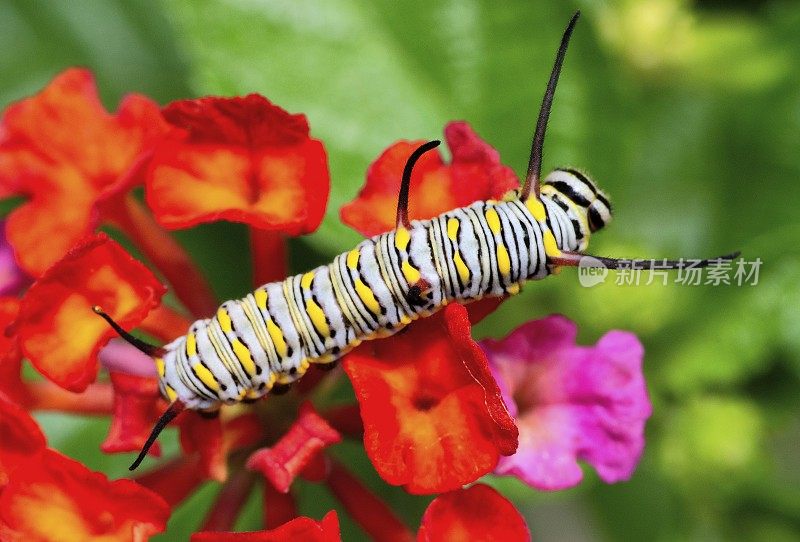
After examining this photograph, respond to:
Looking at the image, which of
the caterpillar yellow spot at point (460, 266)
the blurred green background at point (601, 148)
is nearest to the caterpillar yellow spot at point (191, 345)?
the caterpillar yellow spot at point (460, 266)

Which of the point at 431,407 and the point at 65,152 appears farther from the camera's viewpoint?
the point at 65,152

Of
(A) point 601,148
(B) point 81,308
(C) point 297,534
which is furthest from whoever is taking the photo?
(A) point 601,148

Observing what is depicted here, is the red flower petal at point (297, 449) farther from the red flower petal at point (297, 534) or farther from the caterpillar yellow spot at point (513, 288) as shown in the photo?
the caterpillar yellow spot at point (513, 288)

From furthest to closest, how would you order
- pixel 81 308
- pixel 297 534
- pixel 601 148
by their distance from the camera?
Result: pixel 601 148, pixel 81 308, pixel 297 534

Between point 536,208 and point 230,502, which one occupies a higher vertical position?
point 536,208

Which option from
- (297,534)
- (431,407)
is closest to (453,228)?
(431,407)

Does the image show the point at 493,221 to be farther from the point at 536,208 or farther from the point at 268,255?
the point at 268,255

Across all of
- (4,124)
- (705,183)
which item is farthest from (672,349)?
(4,124)
